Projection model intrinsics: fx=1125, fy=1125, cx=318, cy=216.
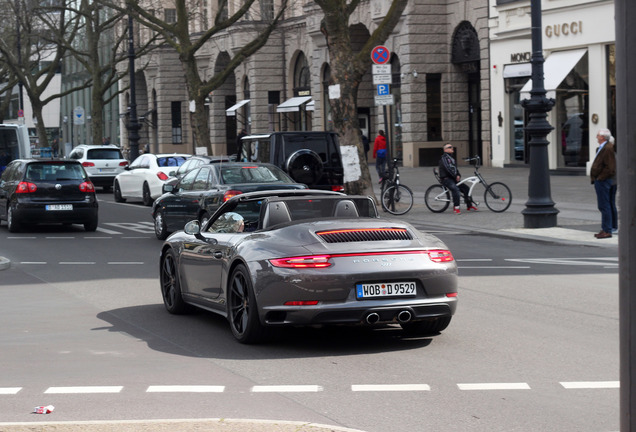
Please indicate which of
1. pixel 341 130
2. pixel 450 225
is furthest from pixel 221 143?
pixel 450 225

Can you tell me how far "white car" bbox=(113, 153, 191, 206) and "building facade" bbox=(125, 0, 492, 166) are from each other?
45.0 ft

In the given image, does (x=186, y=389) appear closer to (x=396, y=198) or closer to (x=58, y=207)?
(x=58, y=207)

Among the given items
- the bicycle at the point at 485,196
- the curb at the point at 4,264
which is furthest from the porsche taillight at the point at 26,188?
the bicycle at the point at 485,196

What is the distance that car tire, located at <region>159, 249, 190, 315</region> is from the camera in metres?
11.1

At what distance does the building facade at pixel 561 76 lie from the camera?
111ft

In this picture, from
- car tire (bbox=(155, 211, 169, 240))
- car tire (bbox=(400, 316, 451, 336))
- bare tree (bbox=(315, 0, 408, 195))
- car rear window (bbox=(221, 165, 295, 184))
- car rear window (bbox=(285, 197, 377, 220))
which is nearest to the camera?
car tire (bbox=(400, 316, 451, 336))

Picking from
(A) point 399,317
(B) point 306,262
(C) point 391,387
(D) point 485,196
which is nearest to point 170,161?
(D) point 485,196

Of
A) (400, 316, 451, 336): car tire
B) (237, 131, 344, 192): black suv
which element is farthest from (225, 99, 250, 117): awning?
(400, 316, 451, 336): car tire

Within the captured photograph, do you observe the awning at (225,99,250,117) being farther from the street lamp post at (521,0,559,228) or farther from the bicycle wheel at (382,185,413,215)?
the street lamp post at (521,0,559,228)

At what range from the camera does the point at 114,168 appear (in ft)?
131

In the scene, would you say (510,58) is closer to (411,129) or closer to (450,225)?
(411,129)

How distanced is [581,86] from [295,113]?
85.4ft

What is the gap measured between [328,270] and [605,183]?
11.3m

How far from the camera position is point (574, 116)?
35594 mm
